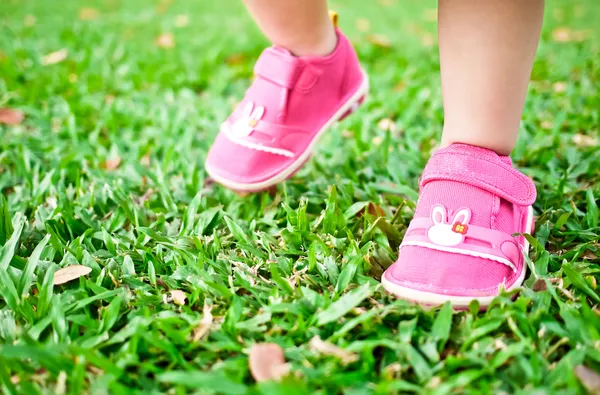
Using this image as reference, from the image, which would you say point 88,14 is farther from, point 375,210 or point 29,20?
point 375,210

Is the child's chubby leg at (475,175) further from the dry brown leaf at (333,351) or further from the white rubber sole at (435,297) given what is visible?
the dry brown leaf at (333,351)

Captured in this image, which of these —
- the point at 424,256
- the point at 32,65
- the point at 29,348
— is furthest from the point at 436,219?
the point at 32,65

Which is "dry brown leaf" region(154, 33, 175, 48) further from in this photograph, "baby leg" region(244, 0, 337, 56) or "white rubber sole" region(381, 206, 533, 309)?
"white rubber sole" region(381, 206, 533, 309)

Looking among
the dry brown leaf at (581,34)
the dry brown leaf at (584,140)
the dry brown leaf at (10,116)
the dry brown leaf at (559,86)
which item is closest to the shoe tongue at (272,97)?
the dry brown leaf at (584,140)

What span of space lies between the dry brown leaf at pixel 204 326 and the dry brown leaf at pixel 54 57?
208 centimetres

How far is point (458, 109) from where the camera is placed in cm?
110

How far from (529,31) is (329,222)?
571 mm

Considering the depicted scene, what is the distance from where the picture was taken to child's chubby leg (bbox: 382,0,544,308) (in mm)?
987

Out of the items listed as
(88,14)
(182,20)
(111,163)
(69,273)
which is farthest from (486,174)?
(88,14)

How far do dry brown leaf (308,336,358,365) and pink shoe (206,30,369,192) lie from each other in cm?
55

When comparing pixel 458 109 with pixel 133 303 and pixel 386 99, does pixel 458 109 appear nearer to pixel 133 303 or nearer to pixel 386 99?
pixel 133 303

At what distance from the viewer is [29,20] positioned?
140 inches

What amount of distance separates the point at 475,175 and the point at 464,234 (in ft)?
0.40

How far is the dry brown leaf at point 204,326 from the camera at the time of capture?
0.96 m
